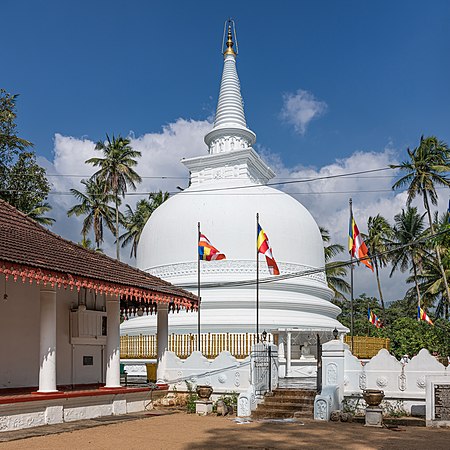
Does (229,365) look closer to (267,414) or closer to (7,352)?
(267,414)

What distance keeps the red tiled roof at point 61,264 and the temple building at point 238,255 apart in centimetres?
1029

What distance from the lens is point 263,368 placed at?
729 inches

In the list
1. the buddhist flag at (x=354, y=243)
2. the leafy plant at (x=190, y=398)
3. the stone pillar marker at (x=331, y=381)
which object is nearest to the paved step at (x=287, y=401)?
the stone pillar marker at (x=331, y=381)

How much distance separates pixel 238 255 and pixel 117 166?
19.5m

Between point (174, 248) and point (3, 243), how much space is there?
692 inches

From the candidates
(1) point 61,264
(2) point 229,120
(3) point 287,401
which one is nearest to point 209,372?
(3) point 287,401

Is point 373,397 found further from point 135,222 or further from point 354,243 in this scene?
point 135,222

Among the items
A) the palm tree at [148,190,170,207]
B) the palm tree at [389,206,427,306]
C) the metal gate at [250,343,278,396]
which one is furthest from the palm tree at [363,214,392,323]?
the metal gate at [250,343,278,396]

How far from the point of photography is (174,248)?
30922 millimetres

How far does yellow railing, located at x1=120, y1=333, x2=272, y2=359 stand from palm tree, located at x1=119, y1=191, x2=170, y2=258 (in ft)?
86.6

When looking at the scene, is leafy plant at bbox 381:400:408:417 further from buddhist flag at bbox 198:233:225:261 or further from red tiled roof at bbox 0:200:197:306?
buddhist flag at bbox 198:233:225:261

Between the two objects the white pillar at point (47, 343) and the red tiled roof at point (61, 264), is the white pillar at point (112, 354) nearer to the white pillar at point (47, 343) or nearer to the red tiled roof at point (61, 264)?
the red tiled roof at point (61, 264)

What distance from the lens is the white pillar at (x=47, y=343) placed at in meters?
14.3

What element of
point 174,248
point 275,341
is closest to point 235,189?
point 174,248
